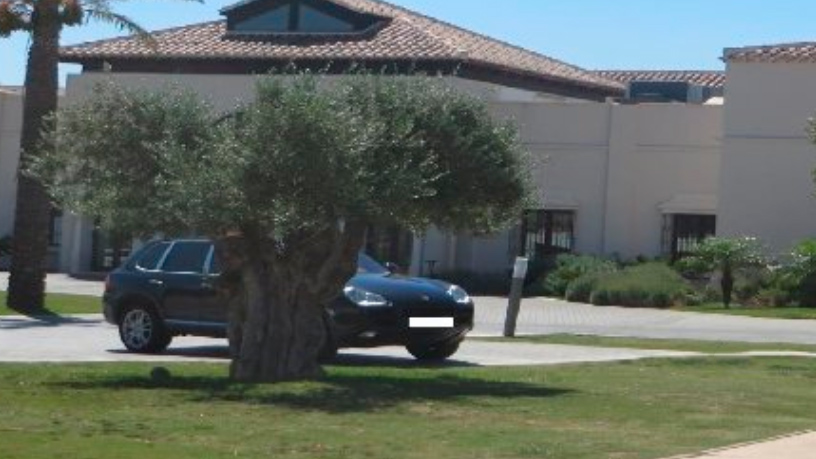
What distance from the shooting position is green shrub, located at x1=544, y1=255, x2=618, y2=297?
46281 mm

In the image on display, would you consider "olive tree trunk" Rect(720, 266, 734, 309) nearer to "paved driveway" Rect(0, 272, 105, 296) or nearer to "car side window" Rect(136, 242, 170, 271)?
"paved driveway" Rect(0, 272, 105, 296)

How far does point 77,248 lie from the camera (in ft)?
179

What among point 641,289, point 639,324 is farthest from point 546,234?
point 639,324

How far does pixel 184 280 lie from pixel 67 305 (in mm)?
12861

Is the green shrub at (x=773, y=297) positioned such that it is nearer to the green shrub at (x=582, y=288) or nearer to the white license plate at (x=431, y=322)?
the green shrub at (x=582, y=288)

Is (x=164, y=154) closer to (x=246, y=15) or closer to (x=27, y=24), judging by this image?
(x=27, y=24)

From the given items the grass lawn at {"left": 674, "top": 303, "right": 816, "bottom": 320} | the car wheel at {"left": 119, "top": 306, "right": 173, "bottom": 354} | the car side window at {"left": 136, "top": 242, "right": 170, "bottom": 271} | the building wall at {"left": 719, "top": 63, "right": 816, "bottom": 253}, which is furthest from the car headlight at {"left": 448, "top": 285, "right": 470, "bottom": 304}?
the building wall at {"left": 719, "top": 63, "right": 816, "bottom": 253}

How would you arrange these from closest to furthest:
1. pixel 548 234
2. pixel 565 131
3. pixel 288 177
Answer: pixel 288 177 < pixel 565 131 < pixel 548 234

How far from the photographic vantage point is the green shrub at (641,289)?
4359cm

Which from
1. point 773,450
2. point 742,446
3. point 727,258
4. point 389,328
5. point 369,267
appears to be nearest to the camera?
point 773,450

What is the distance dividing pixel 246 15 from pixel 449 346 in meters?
32.4

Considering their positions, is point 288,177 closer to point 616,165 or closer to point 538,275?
point 538,275

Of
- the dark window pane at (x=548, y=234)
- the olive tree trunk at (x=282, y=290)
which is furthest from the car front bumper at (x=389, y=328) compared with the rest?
the dark window pane at (x=548, y=234)

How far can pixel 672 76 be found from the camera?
256 feet
